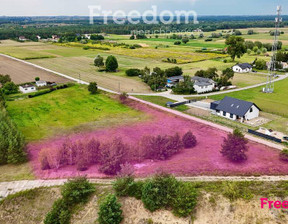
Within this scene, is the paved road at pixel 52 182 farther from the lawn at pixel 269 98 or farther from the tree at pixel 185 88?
the tree at pixel 185 88

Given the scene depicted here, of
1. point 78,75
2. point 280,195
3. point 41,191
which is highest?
point 78,75

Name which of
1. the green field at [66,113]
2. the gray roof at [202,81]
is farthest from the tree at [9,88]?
the gray roof at [202,81]

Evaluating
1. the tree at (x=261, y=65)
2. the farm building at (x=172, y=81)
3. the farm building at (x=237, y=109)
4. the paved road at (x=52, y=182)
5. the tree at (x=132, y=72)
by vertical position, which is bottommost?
the paved road at (x=52, y=182)

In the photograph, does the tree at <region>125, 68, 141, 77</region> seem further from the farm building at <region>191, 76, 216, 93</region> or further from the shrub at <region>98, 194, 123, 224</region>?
the shrub at <region>98, 194, 123, 224</region>

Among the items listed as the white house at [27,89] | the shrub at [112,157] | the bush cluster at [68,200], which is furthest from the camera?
the white house at [27,89]

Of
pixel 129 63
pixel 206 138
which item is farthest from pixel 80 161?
pixel 129 63

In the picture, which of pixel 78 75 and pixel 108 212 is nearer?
→ pixel 108 212

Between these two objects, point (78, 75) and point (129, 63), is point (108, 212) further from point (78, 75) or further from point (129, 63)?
point (129, 63)

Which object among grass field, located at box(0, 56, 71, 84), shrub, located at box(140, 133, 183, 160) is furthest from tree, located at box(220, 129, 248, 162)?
grass field, located at box(0, 56, 71, 84)
